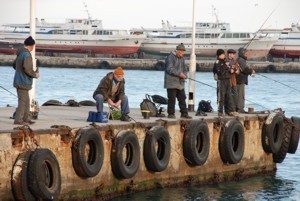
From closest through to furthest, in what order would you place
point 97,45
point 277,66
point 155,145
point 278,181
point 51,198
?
point 51,198
point 155,145
point 278,181
point 277,66
point 97,45

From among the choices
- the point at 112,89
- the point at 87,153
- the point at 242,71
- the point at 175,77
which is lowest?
the point at 87,153

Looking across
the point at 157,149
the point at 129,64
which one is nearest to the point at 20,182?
the point at 157,149

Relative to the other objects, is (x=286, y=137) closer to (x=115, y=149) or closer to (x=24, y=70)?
(x=115, y=149)

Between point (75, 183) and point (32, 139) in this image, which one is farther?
point (75, 183)

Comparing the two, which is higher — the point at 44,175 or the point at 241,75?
the point at 241,75

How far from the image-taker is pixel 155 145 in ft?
71.8

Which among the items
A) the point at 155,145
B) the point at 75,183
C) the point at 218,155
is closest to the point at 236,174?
the point at 218,155

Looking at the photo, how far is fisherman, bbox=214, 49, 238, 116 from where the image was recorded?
2539 cm

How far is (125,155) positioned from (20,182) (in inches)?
149

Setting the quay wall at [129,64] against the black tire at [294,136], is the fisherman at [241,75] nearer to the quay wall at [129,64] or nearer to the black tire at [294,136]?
the black tire at [294,136]

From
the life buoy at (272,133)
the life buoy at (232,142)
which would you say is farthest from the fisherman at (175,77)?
the life buoy at (272,133)

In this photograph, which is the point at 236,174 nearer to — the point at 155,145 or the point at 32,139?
the point at 155,145

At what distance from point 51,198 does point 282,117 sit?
977cm

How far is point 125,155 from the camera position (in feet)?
69.5
